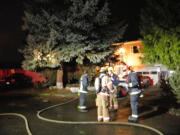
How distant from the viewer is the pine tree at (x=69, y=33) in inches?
525

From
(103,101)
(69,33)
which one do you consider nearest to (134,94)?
(103,101)

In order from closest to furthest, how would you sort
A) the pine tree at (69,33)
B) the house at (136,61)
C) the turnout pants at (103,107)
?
1. the turnout pants at (103,107)
2. the pine tree at (69,33)
3. the house at (136,61)

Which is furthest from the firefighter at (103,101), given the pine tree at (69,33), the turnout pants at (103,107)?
the pine tree at (69,33)

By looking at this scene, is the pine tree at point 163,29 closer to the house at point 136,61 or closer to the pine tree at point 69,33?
the pine tree at point 69,33

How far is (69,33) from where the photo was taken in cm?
1352

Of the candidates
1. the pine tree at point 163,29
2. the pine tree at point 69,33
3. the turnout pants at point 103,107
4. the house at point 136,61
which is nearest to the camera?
the turnout pants at point 103,107

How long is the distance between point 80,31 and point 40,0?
436 cm

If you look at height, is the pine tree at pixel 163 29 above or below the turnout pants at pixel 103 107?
above

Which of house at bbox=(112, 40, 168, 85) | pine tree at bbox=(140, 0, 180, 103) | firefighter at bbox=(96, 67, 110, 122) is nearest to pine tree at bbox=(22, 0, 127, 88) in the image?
pine tree at bbox=(140, 0, 180, 103)

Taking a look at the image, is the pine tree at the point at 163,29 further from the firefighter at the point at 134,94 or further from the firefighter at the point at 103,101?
the firefighter at the point at 103,101

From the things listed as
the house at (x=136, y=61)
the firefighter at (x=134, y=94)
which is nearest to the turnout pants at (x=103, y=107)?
the firefighter at (x=134, y=94)

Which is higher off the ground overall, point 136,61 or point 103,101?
point 136,61

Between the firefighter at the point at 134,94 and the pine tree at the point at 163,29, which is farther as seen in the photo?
the pine tree at the point at 163,29

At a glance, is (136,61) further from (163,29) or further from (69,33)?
(69,33)
